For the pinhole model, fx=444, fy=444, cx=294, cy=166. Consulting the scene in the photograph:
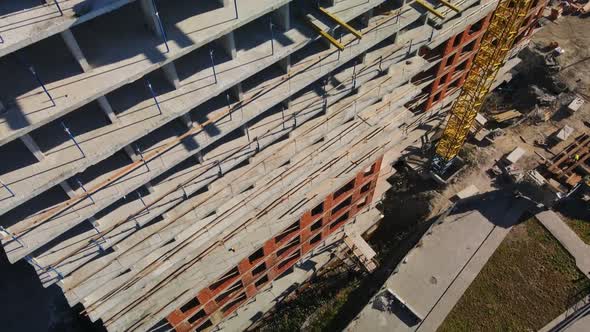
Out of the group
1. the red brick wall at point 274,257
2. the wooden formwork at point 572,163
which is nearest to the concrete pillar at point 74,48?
the red brick wall at point 274,257

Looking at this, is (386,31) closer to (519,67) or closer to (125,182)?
(125,182)

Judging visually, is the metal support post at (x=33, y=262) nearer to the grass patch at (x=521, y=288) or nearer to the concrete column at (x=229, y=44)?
the concrete column at (x=229, y=44)

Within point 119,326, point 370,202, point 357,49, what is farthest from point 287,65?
point 370,202

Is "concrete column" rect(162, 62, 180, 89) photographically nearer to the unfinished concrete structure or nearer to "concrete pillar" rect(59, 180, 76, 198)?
the unfinished concrete structure

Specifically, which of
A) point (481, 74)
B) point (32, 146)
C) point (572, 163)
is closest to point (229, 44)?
point (32, 146)

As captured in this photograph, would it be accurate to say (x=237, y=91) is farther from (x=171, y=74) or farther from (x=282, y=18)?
(x=282, y=18)

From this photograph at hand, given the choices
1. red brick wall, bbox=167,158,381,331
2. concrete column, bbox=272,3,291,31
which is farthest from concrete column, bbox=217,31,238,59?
red brick wall, bbox=167,158,381,331
